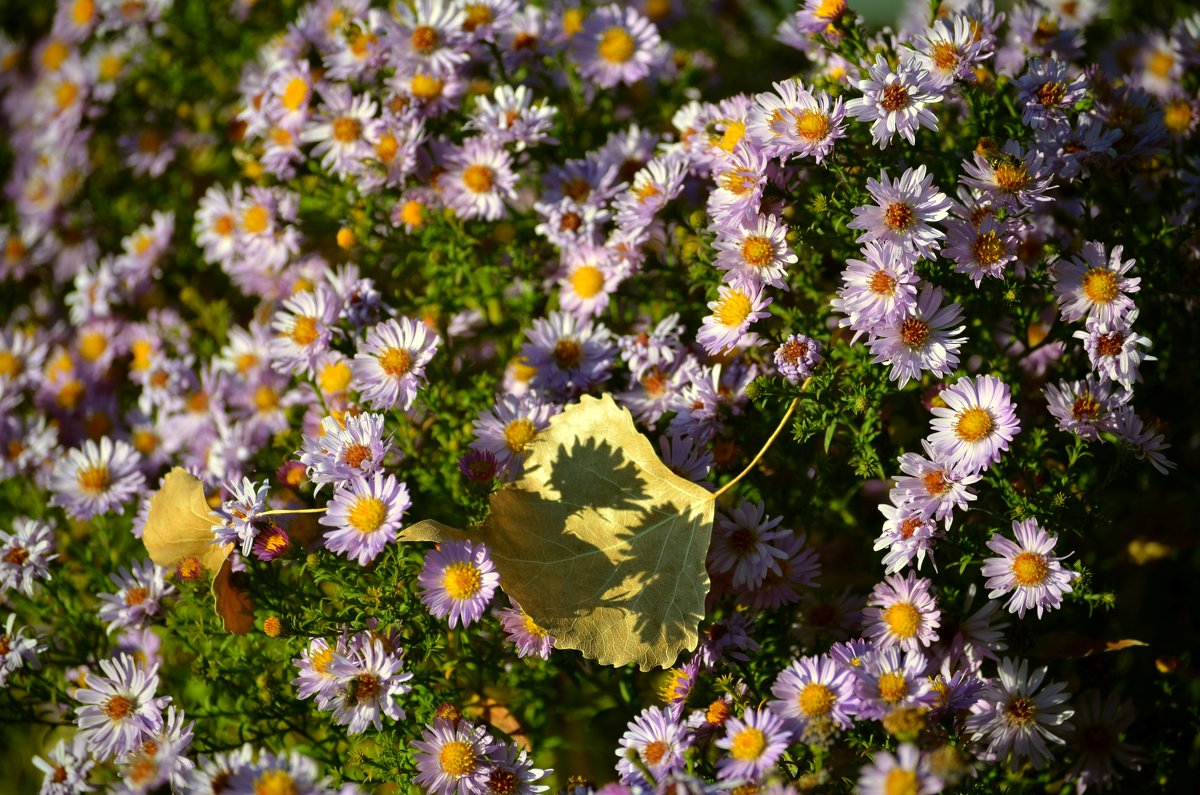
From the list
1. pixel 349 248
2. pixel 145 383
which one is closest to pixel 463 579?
pixel 349 248

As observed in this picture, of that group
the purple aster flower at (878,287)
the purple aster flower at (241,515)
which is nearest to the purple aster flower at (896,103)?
the purple aster flower at (878,287)

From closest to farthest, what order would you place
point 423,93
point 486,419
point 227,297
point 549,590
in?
1. point 549,590
2. point 486,419
3. point 423,93
4. point 227,297

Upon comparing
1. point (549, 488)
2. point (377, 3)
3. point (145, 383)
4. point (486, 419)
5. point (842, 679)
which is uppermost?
point (377, 3)

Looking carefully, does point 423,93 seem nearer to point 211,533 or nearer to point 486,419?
point 486,419

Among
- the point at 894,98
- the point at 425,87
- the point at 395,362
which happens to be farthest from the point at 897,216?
the point at 425,87

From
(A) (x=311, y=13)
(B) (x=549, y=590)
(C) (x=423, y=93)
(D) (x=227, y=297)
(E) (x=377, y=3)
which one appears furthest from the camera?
(E) (x=377, y=3)

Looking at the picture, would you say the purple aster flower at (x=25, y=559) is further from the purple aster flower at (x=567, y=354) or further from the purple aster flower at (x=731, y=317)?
the purple aster flower at (x=731, y=317)

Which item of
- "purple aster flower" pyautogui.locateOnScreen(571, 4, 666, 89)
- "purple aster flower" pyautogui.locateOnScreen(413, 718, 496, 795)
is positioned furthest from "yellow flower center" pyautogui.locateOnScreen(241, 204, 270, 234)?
"purple aster flower" pyautogui.locateOnScreen(413, 718, 496, 795)

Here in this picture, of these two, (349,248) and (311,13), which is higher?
(311,13)
